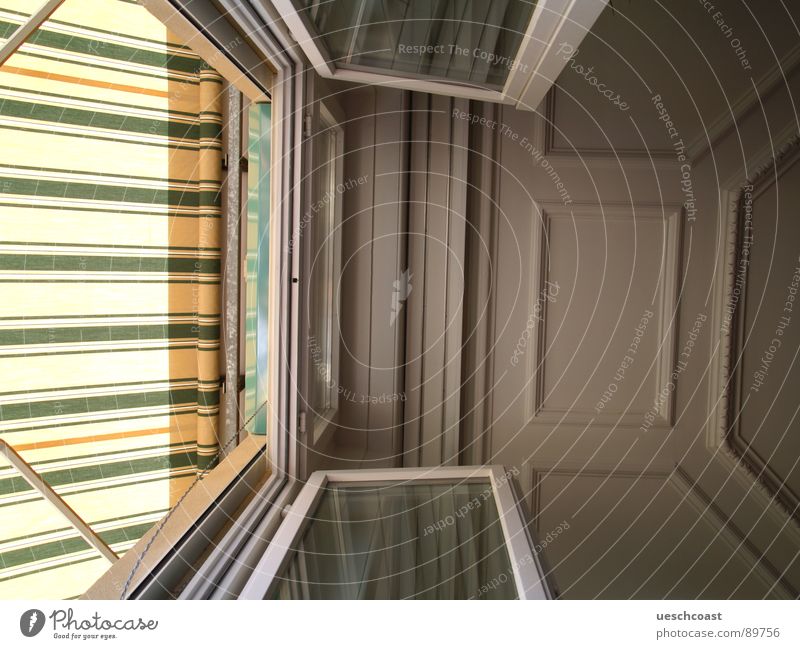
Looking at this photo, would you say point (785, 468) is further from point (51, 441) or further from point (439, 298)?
point (51, 441)

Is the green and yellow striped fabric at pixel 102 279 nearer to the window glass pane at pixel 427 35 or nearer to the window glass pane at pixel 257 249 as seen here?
the window glass pane at pixel 257 249

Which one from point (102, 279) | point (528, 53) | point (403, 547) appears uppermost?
point (528, 53)

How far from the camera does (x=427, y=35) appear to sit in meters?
0.80

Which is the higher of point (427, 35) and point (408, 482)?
point (427, 35)

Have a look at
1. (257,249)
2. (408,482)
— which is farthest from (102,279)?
(408,482)

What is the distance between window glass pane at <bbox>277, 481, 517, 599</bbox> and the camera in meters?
0.62

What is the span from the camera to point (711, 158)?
1.25 metres

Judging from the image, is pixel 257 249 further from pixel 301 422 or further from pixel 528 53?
pixel 528 53

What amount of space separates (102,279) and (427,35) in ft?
1.90
